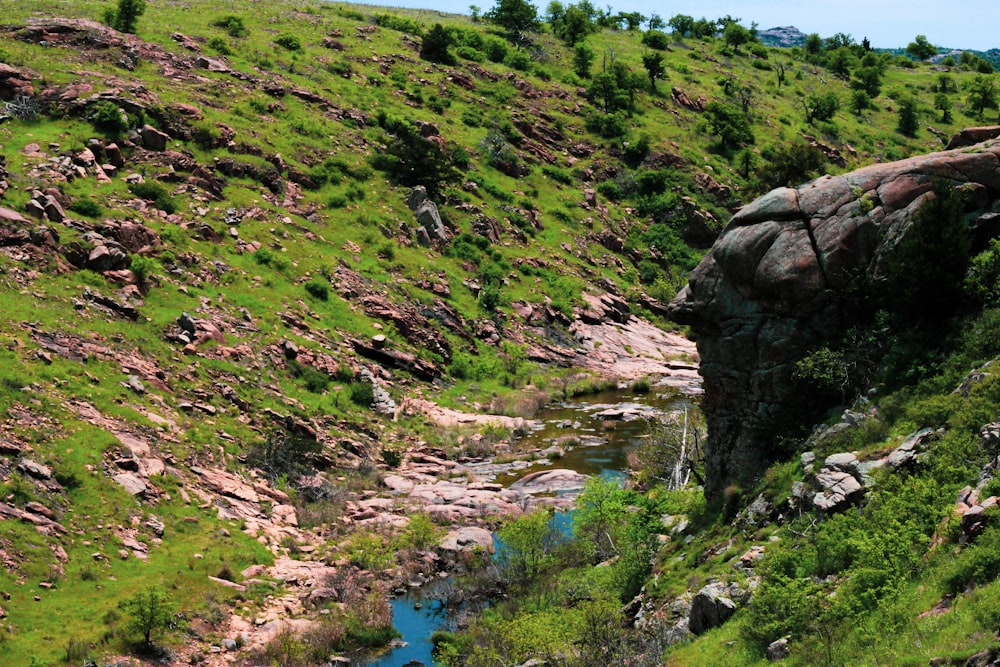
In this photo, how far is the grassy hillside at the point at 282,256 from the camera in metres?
27.2

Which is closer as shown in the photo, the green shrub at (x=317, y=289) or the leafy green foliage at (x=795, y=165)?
the leafy green foliage at (x=795, y=165)

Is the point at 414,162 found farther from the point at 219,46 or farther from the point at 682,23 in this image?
the point at 682,23

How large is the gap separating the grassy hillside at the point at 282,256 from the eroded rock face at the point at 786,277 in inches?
131

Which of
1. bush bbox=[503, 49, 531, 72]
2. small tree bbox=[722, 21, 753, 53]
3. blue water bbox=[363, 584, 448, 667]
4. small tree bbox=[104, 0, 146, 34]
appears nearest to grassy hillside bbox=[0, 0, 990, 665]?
bush bbox=[503, 49, 531, 72]

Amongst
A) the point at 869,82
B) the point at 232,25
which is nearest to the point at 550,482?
the point at 232,25

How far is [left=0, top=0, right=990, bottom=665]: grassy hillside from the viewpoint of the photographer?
2723 cm

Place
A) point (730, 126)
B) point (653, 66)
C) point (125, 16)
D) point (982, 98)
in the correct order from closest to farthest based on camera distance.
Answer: point (125, 16) < point (730, 126) < point (653, 66) < point (982, 98)

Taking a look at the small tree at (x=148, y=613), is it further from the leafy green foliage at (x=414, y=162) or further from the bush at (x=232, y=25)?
the bush at (x=232, y=25)

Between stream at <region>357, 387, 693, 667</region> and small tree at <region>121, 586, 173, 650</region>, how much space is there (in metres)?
8.05

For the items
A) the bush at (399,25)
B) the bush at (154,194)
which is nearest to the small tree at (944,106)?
the bush at (399,25)

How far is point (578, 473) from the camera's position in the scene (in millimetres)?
42844

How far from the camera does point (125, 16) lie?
230ft

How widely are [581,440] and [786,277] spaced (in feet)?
84.5

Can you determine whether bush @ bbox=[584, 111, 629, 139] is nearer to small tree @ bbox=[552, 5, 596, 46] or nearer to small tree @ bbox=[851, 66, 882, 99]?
small tree @ bbox=[552, 5, 596, 46]
